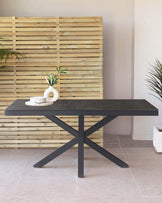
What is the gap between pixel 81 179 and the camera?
3.15 meters

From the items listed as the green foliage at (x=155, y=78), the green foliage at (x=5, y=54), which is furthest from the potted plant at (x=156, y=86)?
the green foliage at (x=5, y=54)

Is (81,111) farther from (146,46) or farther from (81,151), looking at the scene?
(146,46)

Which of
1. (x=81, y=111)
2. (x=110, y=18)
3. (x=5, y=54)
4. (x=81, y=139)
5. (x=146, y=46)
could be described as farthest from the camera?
(x=110, y=18)

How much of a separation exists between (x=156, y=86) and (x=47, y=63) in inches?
63.9

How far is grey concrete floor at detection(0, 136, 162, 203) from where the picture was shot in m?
2.72

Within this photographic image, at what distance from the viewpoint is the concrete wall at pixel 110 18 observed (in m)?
4.64

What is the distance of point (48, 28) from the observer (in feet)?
13.3

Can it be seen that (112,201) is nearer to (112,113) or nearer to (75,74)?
(112,113)

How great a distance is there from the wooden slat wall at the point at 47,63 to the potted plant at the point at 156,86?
80 centimetres

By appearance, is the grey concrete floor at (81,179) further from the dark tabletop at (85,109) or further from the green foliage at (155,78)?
the green foliage at (155,78)

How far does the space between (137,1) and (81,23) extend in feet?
3.34

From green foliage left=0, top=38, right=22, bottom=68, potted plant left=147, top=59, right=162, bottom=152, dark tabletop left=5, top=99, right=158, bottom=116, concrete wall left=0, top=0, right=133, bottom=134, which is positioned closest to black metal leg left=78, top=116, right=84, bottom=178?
dark tabletop left=5, top=99, right=158, bottom=116

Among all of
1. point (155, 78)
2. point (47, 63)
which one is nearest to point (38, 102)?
point (47, 63)

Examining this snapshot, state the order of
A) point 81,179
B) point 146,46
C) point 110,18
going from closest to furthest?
point 81,179 → point 146,46 → point 110,18
